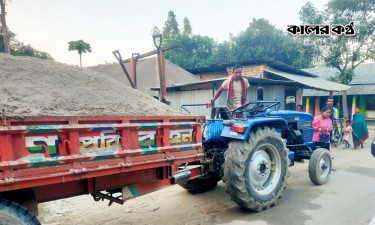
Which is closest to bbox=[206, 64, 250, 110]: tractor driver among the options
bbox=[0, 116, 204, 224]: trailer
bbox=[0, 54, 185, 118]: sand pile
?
bbox=[0, 116, 204, 224]: trailer

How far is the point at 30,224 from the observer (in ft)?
6.57

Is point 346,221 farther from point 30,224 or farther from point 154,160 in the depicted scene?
point 30,224

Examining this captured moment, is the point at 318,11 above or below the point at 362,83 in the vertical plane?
above

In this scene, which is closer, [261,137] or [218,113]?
[261,137]

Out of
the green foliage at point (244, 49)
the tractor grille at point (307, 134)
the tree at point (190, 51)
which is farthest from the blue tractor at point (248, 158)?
the tree at point (190, 51)

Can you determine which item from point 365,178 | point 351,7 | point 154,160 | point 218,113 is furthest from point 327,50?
point 154,160

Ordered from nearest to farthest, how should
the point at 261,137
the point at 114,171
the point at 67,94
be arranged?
1. the point at 114,171
2. the point at 67,94
3. the point at 261,137

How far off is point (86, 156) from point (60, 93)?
802mm

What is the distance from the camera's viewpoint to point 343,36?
14844mm

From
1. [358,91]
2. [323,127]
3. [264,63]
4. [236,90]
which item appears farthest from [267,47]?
[236,90]

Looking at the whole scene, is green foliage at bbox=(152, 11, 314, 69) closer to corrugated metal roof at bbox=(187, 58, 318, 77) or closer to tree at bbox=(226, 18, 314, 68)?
tree at bbox=(226, 18, 314, 68)

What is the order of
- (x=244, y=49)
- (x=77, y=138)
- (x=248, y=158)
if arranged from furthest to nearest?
(x=244, y=49) < (x=248, y=158) < (x=77, y=138)

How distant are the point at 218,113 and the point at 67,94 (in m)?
2.31

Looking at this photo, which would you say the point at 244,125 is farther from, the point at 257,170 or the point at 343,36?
the point at 343,36
